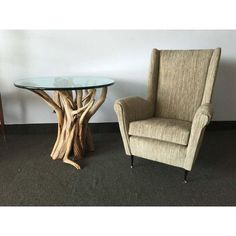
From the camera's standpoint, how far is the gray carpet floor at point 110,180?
5.24 ft

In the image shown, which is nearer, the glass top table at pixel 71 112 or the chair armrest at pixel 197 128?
the chair armrest at pixel 197 128

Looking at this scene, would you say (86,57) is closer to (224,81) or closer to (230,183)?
(224,81)

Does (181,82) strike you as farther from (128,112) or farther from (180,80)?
(128,112)

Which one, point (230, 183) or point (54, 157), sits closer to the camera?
point (230, 183)

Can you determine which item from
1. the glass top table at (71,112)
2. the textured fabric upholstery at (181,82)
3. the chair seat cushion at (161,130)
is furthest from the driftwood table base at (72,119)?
the textured fabric upholstery at (181,82)

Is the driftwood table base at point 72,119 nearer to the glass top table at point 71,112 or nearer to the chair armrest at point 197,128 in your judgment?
the glass top table at point 71,112

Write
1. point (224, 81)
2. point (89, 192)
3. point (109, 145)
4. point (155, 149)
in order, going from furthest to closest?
point (224, 81) → point (109, 145) → point (155, 149) → point (89, 192)

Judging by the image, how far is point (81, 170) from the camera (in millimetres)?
1991

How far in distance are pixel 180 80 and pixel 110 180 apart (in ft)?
3.67

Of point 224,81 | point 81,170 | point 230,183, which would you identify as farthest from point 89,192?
point 224,81

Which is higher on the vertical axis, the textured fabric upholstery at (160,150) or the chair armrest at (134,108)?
the chair armrest at (134,108)

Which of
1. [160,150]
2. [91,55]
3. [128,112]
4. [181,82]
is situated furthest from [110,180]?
[91,55]

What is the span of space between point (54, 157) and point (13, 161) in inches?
15.1

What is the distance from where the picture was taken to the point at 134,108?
1.99 metres
